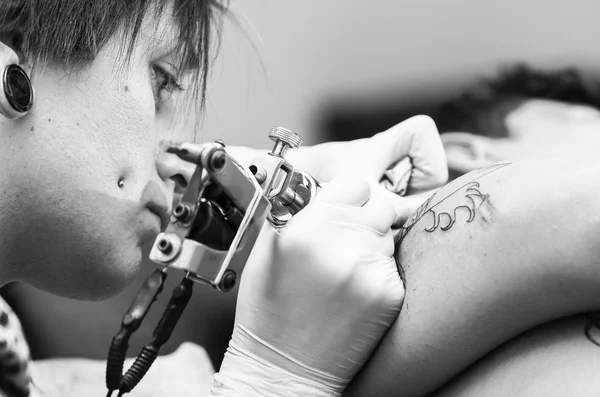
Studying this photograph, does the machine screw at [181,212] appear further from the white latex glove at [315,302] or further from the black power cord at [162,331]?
the white latex glove at [315,302]

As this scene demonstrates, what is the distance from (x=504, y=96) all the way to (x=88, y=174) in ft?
5.79

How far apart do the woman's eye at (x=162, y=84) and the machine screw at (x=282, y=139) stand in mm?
341

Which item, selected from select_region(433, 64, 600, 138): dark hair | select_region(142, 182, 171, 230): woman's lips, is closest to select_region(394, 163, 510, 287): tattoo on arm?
select_region(142, 182, 171, 230): woman's lips

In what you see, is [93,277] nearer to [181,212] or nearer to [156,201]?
[156,201]

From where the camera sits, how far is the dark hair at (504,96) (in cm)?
204

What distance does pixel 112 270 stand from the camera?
103 cm

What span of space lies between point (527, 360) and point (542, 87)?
66.7 inches

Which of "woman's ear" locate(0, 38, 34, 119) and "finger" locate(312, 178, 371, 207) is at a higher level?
"finger" locate(312, 178, 371, 207)

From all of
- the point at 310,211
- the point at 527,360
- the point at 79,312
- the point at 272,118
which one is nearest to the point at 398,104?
the point at 272,118

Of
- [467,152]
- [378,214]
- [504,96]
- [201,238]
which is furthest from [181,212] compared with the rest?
[504,96]

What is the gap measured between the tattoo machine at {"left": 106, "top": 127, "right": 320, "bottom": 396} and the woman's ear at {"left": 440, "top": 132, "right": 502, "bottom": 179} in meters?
1.14

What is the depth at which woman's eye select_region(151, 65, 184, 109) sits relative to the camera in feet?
3.61

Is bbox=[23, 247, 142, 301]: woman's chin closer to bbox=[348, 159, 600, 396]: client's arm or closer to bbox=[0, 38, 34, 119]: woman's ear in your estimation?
bbox=[0, 38, 34, 119]: woman's ear

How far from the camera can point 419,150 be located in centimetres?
127
